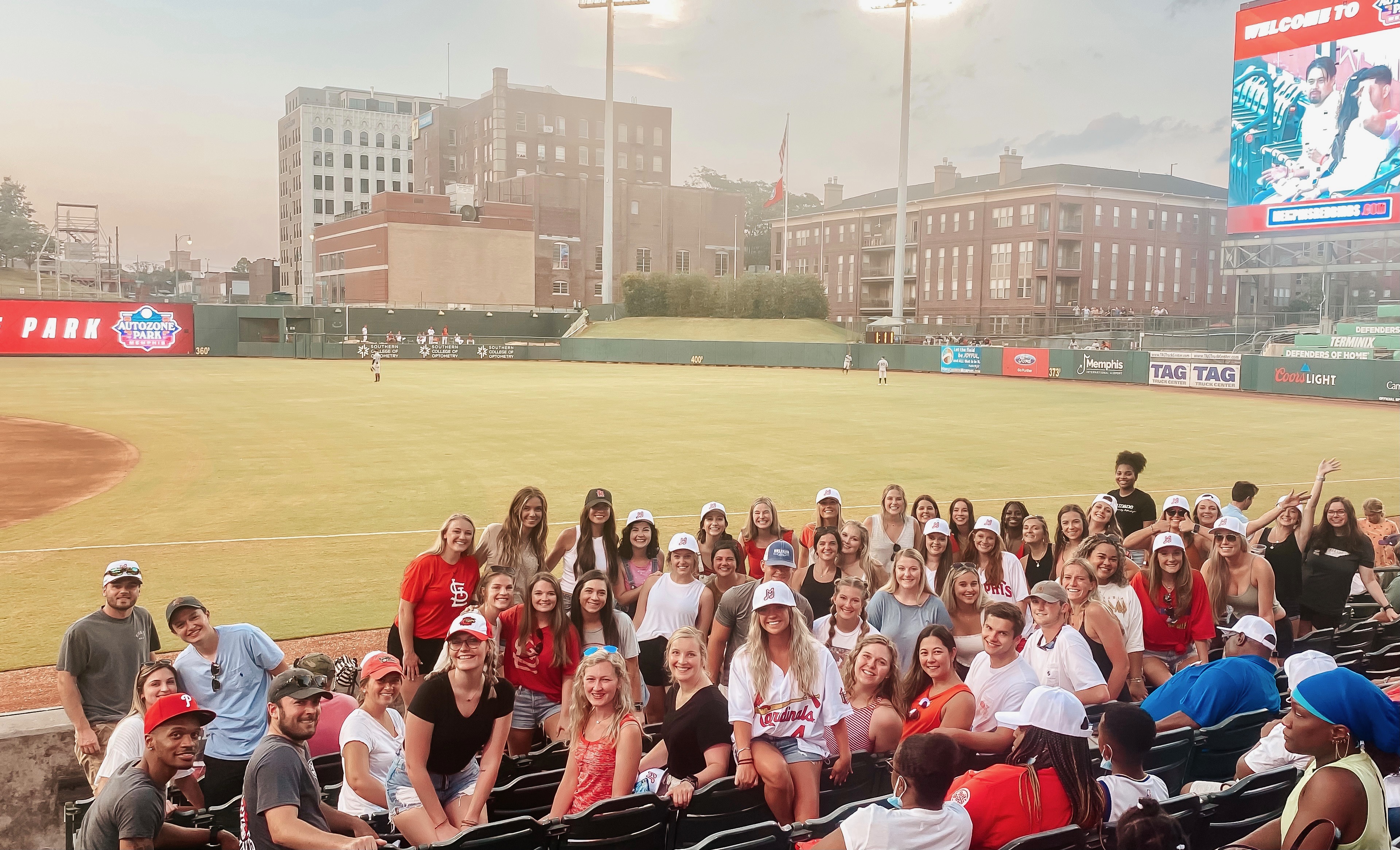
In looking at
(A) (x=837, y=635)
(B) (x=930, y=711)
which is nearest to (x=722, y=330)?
(A) (x=837, y=635)

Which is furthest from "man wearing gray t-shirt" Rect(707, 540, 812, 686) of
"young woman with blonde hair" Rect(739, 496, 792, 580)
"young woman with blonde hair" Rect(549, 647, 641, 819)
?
"young woman with blonde hair" Rect(739, 496, 792, 580)

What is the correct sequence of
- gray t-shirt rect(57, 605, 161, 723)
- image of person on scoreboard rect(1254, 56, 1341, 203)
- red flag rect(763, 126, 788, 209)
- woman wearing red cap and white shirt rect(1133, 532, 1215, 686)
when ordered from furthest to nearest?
red flag rect(763, 126, 788, 209) → image of person on scoreboard rect(1254, 56, 1341, 203) → woman wearing red cap and white shirt rect(1133, 532, 1215, 686) → gray t-shirt rect(57, 605, 161, 723)

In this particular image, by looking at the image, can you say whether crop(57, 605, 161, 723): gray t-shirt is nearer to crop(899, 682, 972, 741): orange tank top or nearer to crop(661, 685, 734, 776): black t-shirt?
crop(661, 685, 734, 776): black t-shirt

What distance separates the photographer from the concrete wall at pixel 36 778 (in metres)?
6.86

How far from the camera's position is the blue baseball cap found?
7.18m

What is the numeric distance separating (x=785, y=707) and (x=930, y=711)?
0.80 meters

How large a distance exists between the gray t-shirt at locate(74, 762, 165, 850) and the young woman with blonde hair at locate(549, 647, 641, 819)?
182 cm

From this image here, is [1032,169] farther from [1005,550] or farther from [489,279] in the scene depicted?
[1005,550]

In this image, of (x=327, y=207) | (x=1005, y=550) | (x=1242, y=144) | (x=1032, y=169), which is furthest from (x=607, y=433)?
(x=327, y=207)

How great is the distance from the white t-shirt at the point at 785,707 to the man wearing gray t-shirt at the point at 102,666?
4164 millimetres

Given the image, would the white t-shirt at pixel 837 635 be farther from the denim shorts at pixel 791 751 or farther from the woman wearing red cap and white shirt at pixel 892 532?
the woman wearing red cap and white shirt at pixel 892 532

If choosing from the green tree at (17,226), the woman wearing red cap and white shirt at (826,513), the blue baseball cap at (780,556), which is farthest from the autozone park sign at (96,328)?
the blue baseball cap at (780,556)

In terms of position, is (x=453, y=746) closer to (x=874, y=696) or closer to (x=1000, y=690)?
(x=874, y=696)

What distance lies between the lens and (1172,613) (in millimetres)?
7496
